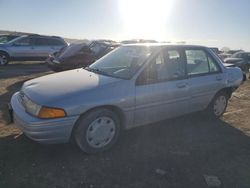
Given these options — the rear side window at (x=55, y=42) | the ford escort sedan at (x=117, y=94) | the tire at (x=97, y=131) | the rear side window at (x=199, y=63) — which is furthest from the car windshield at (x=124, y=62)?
the rear side window at (x=55, y=42)

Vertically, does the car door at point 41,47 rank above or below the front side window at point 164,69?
below

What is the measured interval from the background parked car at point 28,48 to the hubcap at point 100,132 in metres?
13.0

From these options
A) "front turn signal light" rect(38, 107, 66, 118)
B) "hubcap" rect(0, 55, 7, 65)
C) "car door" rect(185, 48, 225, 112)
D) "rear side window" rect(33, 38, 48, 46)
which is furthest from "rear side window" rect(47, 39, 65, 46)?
Answer: "front turn signal light" rect(38, 107, 66, 118)

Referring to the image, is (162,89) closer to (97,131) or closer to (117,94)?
(117,94)

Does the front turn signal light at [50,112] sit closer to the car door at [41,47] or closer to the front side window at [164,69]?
the front side window at [164,69]

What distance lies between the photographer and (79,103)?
3.94 metres

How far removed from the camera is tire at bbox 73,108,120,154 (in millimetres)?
4082

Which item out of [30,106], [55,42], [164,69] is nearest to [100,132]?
[30,106]

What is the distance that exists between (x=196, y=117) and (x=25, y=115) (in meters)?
3.83

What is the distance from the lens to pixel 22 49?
52.8 feet

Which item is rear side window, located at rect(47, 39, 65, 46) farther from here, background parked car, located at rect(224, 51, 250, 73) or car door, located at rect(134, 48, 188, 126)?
car door, located at rect(134, 48, 188, 126)

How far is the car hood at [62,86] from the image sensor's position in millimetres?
3979

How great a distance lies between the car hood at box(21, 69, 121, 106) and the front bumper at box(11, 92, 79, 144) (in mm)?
252

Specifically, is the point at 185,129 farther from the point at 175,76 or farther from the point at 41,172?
the point at 41,172
